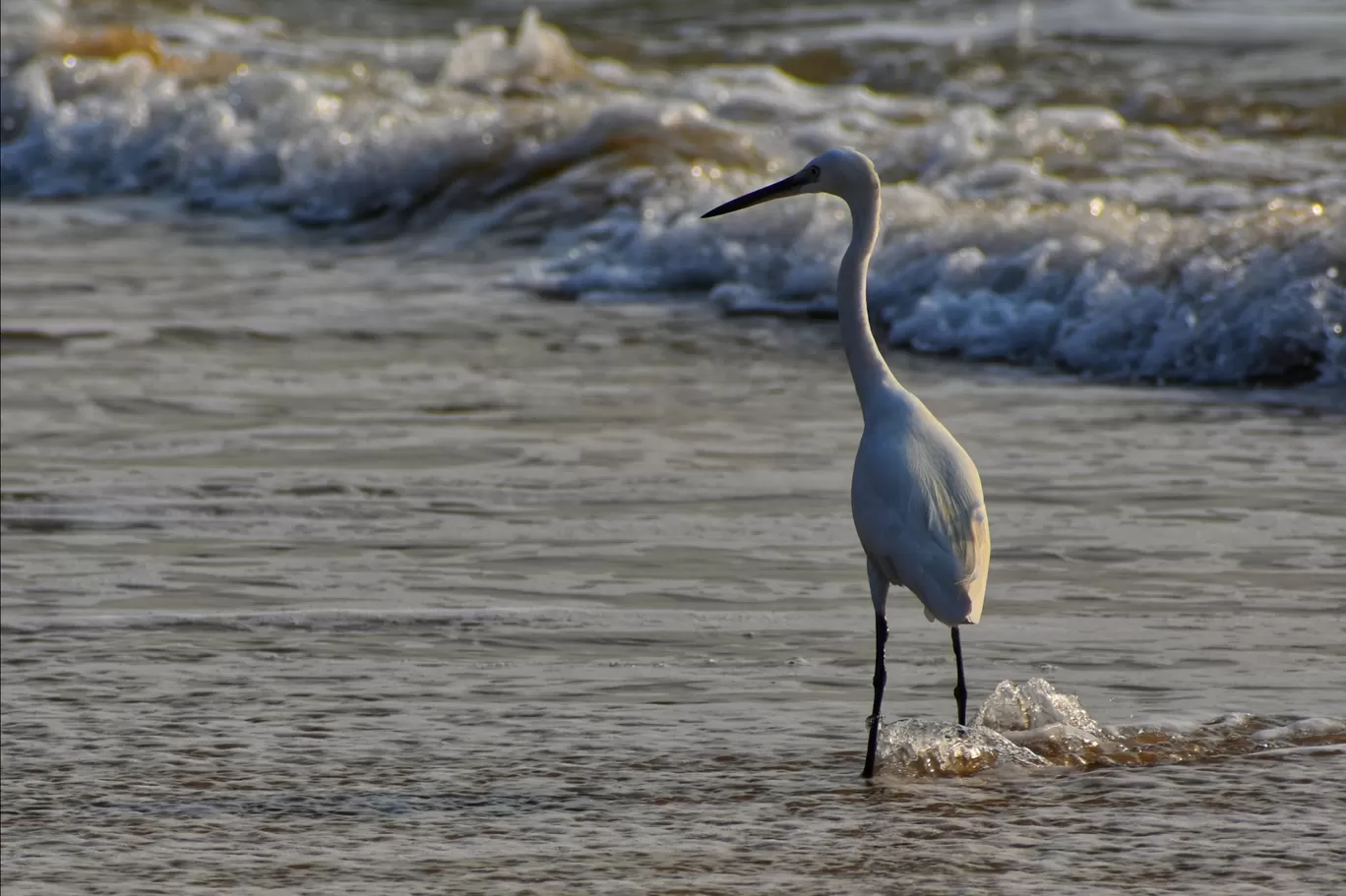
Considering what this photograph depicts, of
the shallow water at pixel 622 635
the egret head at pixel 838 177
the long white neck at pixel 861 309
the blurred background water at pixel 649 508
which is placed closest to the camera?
the shallow water at pixel 622 635

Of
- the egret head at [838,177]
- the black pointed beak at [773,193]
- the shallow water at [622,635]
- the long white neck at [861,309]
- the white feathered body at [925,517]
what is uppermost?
the egret head at [838,177]

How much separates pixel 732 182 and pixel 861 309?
6890mm

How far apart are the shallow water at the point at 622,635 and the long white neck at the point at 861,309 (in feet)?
2.12

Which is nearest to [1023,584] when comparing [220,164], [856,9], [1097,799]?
[1097,799]

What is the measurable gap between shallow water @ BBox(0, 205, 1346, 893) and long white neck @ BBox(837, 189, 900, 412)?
0.65 meters

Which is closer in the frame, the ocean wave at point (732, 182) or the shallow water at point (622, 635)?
the shallow water at point (622, 635)

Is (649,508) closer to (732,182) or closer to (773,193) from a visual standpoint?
(773,193)

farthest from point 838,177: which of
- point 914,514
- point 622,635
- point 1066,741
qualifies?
point 1066,741

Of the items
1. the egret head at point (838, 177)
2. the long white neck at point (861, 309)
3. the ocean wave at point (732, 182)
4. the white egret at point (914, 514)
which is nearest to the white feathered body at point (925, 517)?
the white egret at point (914, 514)

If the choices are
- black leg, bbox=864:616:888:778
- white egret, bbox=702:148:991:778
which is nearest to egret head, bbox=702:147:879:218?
white egret, bbox=702:148:991:778

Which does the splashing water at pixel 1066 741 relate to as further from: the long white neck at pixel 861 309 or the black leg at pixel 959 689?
the long white neck at pixel 861 309

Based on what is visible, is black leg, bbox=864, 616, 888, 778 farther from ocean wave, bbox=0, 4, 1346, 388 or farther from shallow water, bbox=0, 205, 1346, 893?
ocean wave, bbox=0, 4, 1346, 388

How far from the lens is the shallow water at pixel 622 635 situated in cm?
397

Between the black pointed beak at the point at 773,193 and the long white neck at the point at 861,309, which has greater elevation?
the black pointed beak at the point at 773,193
